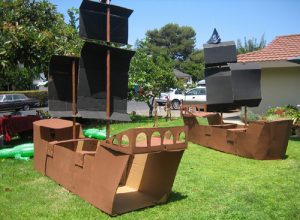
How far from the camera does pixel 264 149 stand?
8445mm

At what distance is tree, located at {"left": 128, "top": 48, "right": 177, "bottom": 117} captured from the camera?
60.8 ft

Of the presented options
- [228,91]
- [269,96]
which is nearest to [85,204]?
[228,91]

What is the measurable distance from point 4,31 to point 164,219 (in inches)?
314

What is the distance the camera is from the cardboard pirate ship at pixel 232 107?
8.43 meters

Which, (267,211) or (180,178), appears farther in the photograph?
(180,178)

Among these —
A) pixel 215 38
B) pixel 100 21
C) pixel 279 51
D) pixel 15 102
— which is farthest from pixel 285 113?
pixel 15 102

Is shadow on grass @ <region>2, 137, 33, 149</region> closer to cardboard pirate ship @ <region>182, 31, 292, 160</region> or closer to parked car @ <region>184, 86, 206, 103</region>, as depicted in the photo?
cardboard pirate ship @ <region>182, 31, 292, 160</region>

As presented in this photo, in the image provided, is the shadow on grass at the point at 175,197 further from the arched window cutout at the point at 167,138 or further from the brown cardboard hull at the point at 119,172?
the arched window cutout at the point at 167,138

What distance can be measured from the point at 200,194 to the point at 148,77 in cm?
1343

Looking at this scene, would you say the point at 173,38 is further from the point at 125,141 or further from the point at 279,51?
the point at 125,141

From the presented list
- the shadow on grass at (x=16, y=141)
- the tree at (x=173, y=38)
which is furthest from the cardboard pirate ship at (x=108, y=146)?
the tree at (x=173, y=38)

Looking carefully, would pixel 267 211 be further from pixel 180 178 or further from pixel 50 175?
pixel 50 175

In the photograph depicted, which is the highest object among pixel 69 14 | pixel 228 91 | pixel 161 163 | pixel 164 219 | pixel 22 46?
pixel 69 14

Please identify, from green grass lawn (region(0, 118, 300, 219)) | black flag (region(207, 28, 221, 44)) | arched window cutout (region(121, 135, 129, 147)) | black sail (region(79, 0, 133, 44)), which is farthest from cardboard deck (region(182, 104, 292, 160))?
arched window cutout (region(121, 135, 129, 147))
